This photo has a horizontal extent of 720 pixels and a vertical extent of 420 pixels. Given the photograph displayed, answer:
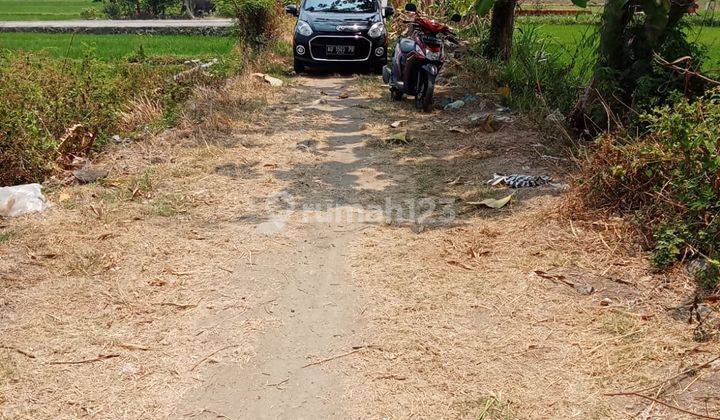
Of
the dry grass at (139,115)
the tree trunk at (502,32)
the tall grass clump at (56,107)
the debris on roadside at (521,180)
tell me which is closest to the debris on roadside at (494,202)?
the debris on roadside at (521,180)

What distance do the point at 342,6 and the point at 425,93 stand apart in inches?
158

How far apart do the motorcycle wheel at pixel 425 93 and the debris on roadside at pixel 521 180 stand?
2839 mm

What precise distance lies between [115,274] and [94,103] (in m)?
4.34

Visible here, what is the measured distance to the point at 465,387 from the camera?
3014 millimetres

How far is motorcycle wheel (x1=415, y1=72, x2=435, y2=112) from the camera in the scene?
810cm

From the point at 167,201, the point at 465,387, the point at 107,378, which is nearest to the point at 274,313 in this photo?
the point at 107,378

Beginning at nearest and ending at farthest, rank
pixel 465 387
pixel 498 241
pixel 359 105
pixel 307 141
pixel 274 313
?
pixel 465 387 < pixel 274 313 < pixel 498 241 < pixel 307 141 < pixel 359 105

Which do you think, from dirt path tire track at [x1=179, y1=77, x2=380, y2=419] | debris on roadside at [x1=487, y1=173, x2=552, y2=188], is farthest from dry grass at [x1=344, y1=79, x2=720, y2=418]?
debris on roadside at [x1=487, y1=173, x2=552, y2=188]

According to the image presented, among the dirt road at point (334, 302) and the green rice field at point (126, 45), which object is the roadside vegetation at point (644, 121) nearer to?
the dirt road at point (334, 302)

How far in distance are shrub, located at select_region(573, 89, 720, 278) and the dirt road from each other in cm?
21

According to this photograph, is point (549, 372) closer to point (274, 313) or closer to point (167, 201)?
point (274, 313)

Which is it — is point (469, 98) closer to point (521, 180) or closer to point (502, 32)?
point (502, 32)

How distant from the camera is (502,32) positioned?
32.8ft

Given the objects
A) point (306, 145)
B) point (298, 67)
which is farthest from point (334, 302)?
point (298, 67)
